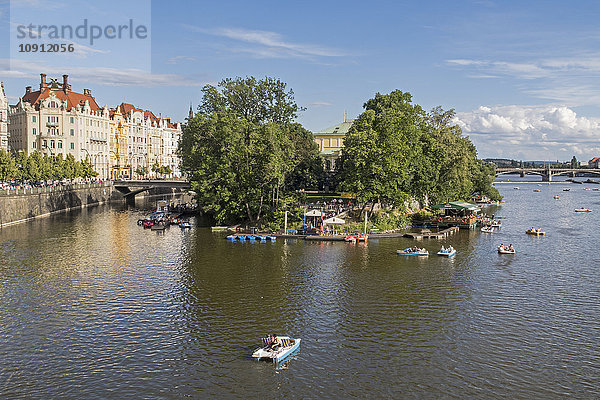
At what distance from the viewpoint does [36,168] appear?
11069 cm

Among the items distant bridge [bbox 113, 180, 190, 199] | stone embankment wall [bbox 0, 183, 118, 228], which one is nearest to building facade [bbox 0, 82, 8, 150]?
stone embankment wall [bbox 0, 183, 118, 228]

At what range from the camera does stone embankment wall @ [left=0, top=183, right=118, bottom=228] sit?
8929cm

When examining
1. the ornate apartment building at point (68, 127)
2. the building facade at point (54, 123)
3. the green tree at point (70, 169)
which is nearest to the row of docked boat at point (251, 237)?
the green tree at point (70, 169)

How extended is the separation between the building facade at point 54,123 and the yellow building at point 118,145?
12.3 meters

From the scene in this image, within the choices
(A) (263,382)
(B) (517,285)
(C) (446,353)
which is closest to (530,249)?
(B) (517,285)

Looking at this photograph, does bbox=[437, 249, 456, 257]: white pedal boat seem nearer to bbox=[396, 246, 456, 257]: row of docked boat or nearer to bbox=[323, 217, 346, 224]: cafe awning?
bbox=[396, 246, 456, 257]: row of docked boat

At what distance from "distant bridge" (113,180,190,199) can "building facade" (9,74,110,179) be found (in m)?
12.7

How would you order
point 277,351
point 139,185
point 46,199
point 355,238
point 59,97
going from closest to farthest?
point 277,351, point 355,238, point 46,199, point 139,185, point 59,97

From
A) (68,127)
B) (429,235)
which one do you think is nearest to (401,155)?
(429,235)

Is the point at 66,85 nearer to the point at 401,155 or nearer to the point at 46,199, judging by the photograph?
the point at 46,199

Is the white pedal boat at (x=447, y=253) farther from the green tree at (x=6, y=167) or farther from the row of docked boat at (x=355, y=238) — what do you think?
the green tree at (x=6, y=167)

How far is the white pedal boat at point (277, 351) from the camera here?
32.0m

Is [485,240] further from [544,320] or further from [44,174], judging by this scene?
[44,174]

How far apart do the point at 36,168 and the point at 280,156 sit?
5940 centimetres
